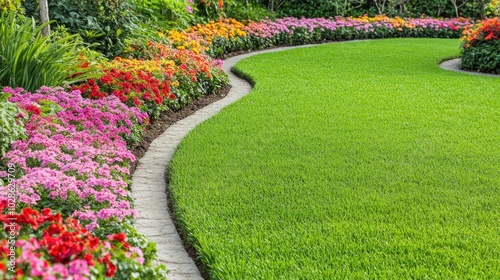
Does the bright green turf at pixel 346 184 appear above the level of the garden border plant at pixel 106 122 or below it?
below

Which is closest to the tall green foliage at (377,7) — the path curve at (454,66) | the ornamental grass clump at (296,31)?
the ornamental grass clump at (296,31)

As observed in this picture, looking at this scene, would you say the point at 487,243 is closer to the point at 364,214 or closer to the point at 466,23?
the point at 364,214

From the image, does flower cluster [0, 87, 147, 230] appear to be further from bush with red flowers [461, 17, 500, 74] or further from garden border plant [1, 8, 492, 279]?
bush with red flowers [461, 17, 500, 74]

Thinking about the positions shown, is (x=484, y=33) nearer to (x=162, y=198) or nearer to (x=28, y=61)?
(x=28, y=61)

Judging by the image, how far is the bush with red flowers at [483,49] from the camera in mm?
11969

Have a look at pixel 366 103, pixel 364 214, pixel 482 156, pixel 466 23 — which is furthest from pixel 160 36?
pixel 466 23

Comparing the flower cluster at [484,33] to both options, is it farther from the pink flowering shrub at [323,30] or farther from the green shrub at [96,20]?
the green shrub at [96,20]

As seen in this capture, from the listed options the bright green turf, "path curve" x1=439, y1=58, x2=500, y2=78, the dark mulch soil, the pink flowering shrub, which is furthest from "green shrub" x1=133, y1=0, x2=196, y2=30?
"path curve" x1=439, y1=58, x2=500, y2=78

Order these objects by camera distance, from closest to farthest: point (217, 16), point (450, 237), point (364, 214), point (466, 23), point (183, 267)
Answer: point (183, 267) < point (450, 237) < point (364, 214) < point (217, 16) < point (466, 23)

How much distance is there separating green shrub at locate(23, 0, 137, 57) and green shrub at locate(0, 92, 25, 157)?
4231 millimetres

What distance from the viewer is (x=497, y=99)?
30.2 ft

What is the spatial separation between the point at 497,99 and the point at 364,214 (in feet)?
17.1

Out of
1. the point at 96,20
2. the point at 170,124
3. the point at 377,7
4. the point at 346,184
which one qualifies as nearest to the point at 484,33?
the point at 96,20

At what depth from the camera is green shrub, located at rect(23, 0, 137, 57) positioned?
9.42 meters
